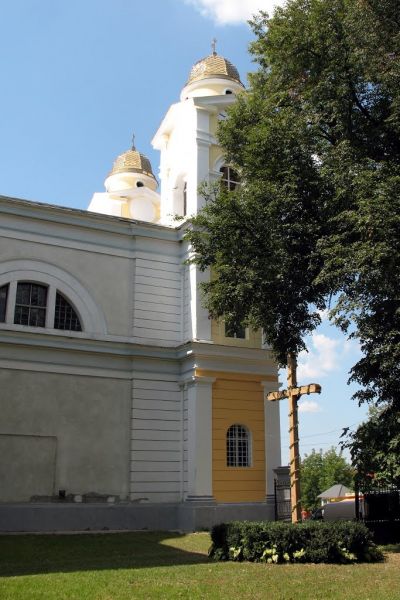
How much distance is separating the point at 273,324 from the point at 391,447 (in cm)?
461

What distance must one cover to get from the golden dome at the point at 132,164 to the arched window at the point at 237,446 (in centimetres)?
1776

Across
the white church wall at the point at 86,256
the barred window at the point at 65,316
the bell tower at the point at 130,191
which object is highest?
the bell tower at the point at 130,191

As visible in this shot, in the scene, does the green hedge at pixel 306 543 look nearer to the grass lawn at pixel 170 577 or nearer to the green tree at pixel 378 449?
the grass lawn at pixel 170 577

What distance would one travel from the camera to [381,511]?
55.8 feet

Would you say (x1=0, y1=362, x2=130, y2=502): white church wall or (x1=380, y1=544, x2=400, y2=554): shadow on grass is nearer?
(x1=380, y1=544, x2=400, y2=554): shadow on grass

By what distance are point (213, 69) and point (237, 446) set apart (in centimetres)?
1584

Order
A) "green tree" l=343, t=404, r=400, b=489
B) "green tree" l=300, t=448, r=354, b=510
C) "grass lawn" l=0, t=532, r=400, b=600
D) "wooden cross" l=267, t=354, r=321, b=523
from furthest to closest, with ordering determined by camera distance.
Result: "green tree" l=300, t=448, r=354, b=510, "green tree" l=343, t=404, r=400, b=489, "wooden cross" l=267, t=354, r=321, b=523, "grass lawn" l=0, t=532, r=400, b=600

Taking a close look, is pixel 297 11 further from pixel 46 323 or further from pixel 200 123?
pixel 46 323

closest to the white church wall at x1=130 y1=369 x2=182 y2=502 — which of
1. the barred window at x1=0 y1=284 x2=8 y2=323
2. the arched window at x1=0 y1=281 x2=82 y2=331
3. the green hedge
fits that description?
the arched window at x1=0 y1=281 x2=82 y2=331

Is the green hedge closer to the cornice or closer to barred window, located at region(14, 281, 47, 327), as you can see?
barred window, located at region(14, 281, 47, 327)

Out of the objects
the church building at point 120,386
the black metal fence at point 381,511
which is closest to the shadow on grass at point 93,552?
the church building at point 120,386

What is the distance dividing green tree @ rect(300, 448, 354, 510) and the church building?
53430 mm

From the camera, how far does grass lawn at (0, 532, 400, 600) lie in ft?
30.7

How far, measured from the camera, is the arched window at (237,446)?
74.9ft
